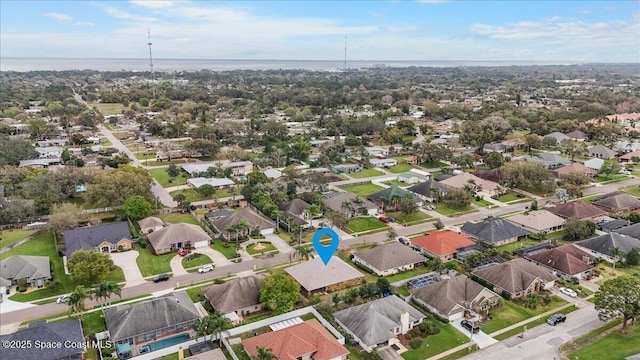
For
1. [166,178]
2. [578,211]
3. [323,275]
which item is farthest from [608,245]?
[166,178]

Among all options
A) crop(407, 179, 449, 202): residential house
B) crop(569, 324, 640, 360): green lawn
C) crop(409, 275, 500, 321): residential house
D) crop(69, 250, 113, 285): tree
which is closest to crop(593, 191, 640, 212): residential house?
crop(407, 179, 449, 202): residential house

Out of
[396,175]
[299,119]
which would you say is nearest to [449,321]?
[396,175]

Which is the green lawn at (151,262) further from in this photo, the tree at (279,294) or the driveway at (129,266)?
the tree at (279,294)

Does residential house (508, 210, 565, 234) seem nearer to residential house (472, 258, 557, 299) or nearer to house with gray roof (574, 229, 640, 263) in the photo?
house with gray roof (574, 229, 640, 263)

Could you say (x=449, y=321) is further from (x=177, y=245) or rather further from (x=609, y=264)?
(x=177, y=245)

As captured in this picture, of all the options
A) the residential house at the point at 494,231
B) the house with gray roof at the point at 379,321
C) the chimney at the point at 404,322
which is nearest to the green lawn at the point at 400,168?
the residential house at the point at 494,231

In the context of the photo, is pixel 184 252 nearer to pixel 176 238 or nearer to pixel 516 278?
pixel 176 238
